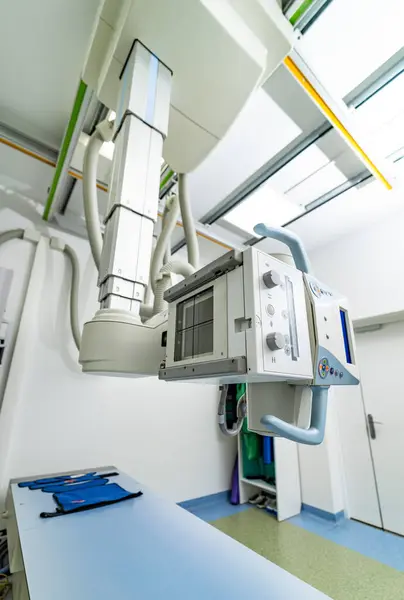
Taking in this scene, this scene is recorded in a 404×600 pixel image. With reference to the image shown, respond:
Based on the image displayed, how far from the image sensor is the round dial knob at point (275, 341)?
2.09 feet

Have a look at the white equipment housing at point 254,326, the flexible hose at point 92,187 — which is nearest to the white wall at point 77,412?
the flexible hose at point 92,187

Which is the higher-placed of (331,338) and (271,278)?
(271,278)

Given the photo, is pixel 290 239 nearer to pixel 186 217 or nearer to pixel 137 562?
pixel 186 217

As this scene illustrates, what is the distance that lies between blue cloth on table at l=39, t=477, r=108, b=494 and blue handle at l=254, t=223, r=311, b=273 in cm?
174

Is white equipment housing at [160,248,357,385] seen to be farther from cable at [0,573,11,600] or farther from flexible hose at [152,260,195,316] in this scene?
cable at [0,573,11,600]

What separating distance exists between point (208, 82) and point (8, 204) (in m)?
2.14

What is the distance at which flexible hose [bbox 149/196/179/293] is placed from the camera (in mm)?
1484

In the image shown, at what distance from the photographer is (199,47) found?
1.06m

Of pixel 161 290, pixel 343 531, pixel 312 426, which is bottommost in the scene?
pixel 343 531

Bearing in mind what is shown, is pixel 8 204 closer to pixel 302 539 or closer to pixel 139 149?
pixel 139 149

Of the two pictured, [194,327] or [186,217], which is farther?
[186,217]

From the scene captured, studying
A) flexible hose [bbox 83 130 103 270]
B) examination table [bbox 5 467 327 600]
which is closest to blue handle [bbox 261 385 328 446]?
examination table [bbox 5 467 327 600]

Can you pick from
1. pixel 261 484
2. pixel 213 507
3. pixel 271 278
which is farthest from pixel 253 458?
pixel 271 278

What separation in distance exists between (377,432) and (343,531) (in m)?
0.91
